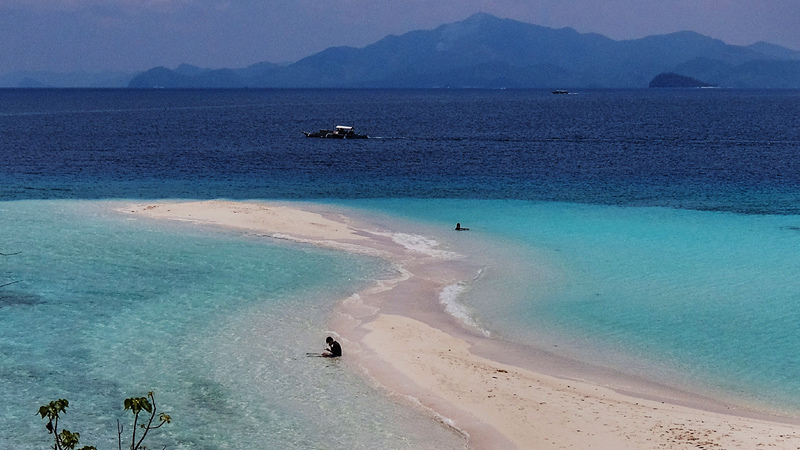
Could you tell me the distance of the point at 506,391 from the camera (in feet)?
79.6

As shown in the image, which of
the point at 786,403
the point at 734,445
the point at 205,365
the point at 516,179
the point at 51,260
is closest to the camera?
the point at 734,445

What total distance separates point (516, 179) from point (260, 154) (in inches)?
1382

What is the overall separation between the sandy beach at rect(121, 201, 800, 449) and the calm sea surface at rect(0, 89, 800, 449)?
117 cm

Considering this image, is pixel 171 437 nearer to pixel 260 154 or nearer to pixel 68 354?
pixel 68 354

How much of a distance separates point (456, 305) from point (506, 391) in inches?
381

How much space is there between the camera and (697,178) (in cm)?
7406

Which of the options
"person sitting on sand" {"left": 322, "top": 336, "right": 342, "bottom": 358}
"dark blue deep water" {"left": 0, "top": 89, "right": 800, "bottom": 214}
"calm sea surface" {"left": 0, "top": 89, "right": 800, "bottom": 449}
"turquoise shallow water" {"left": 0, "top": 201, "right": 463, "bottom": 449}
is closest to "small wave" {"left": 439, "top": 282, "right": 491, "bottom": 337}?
"calm sea surface" {"left": 0, "top": 89, "right": 800, "bottom": 449}

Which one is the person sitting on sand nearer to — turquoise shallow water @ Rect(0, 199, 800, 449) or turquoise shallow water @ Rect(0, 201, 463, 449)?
turquoise shallow water @ Rect(0, 201, 463, 449)

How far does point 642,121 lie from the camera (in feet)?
516

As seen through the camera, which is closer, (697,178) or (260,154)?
(697,178)

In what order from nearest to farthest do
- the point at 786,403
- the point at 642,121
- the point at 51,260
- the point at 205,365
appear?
1. the point at 786,403
2. the point at 205,365
3. the point at 51,260
4. the point at 642,121

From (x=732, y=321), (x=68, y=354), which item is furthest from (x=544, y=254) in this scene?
(x=68, y=354)

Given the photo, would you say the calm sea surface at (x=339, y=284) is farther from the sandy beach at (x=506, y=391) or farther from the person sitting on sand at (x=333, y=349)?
the sandy beach at (x=506, y=391)

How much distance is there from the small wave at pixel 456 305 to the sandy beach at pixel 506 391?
35cm
